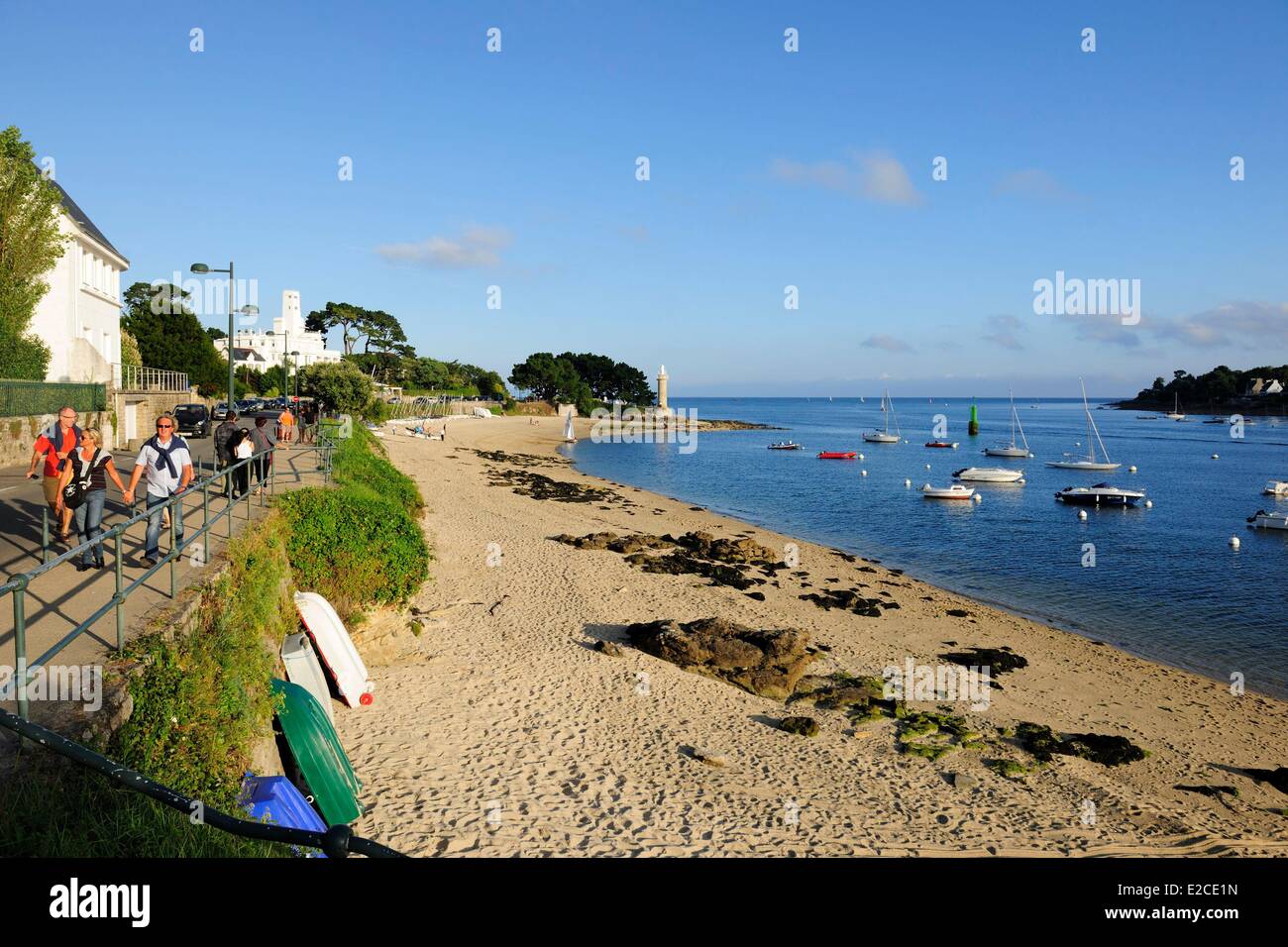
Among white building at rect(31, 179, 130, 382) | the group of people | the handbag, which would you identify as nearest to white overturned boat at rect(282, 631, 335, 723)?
the group of people

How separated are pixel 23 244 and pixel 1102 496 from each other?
55.3 metres

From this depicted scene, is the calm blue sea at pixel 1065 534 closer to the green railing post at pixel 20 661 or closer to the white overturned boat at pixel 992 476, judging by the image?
the white overturned boat at pixel 992 476

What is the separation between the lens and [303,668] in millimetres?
10539

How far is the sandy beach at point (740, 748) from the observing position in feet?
31.5

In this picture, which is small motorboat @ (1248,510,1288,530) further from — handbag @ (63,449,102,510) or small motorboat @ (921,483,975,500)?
handbag @ (63,449,102,510)

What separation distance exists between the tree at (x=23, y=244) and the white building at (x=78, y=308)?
4.26 feet

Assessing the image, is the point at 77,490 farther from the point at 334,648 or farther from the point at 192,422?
the point at 192,422

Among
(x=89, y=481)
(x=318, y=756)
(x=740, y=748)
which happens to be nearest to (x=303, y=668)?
(x=318, y=756)

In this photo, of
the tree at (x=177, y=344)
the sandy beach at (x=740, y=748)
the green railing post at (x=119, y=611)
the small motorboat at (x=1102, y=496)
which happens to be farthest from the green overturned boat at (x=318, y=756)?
the tree at (x=177, y=344)

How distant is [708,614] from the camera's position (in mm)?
20328

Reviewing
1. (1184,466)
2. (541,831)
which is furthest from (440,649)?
(1184,466)

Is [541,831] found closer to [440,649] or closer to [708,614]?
[440,649]
